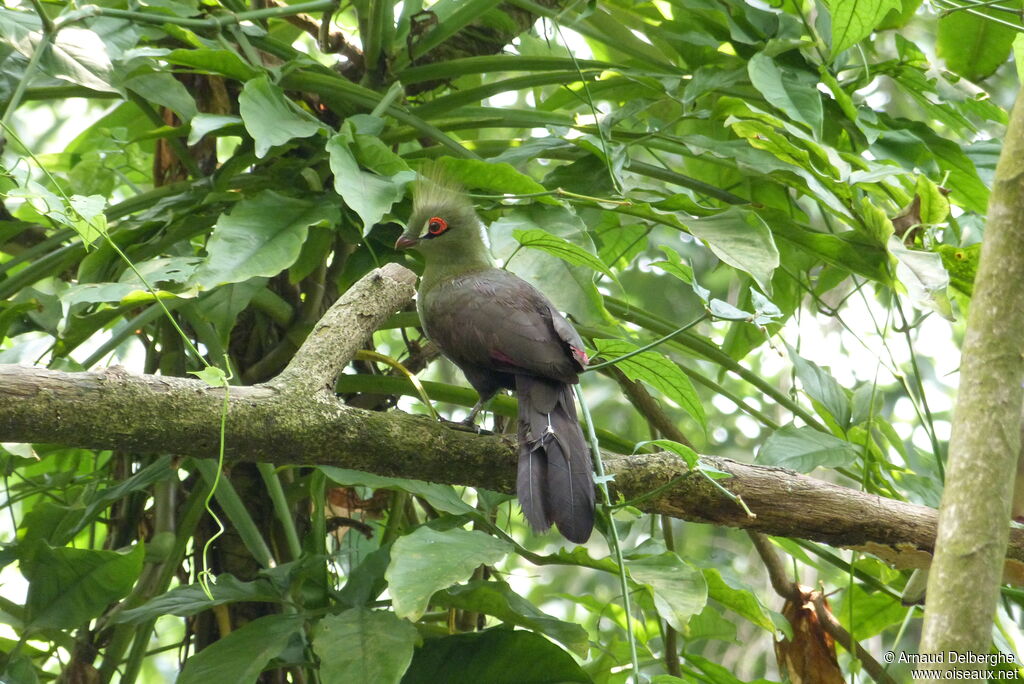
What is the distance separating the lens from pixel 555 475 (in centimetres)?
196

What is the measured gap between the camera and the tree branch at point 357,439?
1.48m

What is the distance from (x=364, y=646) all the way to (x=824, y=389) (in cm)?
138

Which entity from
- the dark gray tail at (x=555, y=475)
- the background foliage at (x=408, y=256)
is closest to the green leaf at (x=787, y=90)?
the background foliage at (x=408, y=256)

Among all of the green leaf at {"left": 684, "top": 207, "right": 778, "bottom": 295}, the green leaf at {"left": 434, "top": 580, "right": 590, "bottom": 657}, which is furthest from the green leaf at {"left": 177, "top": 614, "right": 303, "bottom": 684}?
the green leaf at {"left": 684, "top": 207, "right": 778, "bottom": 295}

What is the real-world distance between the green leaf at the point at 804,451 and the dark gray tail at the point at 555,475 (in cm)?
55

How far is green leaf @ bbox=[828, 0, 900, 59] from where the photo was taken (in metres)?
2.36

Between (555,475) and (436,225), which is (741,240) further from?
(436,225)

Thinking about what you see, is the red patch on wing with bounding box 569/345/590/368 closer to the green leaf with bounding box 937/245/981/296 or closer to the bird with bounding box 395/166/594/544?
the bird with bounding box 395/166/594/544

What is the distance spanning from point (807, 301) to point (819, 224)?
2.02ft

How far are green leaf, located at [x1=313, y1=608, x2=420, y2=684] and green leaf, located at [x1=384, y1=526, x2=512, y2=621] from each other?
A: 168 mm

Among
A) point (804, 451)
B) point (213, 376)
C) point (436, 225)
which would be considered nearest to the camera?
point (213, 376)

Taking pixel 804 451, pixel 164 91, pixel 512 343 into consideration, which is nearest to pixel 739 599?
pixel 804 451

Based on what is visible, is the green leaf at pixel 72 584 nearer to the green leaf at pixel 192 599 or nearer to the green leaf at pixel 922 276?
the green leaf at pixel 192 599

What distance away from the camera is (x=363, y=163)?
92.7 inches
